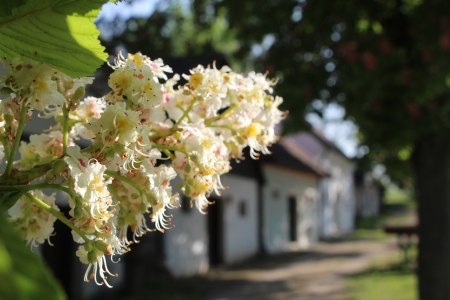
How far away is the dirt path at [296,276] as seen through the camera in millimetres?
13055

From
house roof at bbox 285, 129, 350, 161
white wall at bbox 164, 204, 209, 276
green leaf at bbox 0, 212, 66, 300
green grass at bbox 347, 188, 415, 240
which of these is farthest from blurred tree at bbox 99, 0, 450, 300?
house roof at bbox 285, 129, 350, 161

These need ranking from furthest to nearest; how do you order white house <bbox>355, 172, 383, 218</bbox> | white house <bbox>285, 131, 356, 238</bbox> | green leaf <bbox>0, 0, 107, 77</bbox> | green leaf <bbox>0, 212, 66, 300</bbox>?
white house <bbox>355, 172, 383, 218</bbox> → white house <bbox>285, 131, 356, 238</bbox> → green leaf <bbox>0, 0, 107, 77</bbox> → green leaf <bbox>0, 212, 66, 300</bbox>

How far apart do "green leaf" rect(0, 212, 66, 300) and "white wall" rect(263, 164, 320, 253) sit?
67.9 feet

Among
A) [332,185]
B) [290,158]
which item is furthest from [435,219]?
[332,185]

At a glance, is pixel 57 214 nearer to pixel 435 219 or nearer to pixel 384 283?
pixel 435 219

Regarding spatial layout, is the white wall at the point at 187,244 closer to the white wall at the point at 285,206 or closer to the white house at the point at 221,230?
the white house at the point at 221,230

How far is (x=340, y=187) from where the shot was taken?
3475 centimetres

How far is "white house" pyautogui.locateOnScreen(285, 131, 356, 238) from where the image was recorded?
29906mm

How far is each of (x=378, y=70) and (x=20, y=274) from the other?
6.25m

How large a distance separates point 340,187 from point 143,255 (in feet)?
81.1

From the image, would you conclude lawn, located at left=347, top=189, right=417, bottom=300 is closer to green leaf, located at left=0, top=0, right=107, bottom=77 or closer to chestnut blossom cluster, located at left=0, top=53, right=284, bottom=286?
chestnut blossom cluster, located at left=0, top=53, right=284, bottom=286

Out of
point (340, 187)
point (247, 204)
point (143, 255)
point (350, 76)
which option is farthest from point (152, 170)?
point (340, 187)

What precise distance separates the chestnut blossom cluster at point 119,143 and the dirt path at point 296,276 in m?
11.5

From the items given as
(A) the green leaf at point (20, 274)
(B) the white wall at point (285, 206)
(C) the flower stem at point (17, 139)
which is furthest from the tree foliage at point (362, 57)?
(B) the white wall at point (285, 206)
